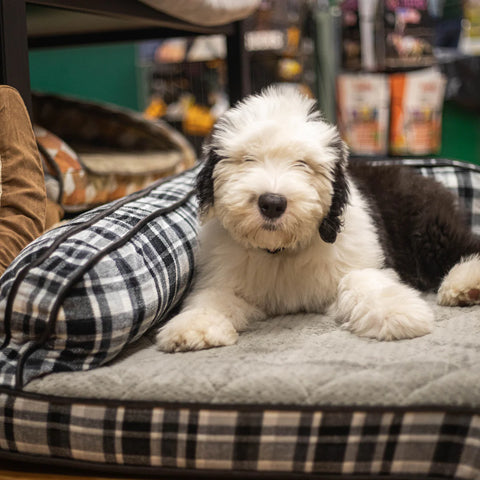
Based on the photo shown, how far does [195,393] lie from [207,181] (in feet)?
2.17

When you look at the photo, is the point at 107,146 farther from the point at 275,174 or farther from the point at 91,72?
the point at 91,72

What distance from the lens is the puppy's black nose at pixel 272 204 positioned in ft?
5.40

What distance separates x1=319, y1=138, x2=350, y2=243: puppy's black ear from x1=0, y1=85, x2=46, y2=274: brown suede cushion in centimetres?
91

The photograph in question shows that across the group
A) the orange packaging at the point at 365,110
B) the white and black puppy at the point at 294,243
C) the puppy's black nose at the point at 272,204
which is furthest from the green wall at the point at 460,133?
the puppy's black nose at the point at 272,204

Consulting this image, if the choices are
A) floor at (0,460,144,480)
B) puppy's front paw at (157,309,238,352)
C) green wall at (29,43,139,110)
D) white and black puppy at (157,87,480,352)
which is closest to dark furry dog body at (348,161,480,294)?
white and black puppy at (157,87,480,352)

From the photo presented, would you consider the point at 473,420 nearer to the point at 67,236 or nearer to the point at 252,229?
the point at 252,229

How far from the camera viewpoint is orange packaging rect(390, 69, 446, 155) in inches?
206

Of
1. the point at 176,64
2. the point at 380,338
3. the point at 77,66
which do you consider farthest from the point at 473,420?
the point at 77,66

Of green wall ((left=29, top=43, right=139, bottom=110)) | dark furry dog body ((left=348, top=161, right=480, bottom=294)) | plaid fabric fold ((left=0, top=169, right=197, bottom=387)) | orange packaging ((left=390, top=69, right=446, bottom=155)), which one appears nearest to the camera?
plaid fabric fold ((left=0, top=169, right=197, bottom=387))

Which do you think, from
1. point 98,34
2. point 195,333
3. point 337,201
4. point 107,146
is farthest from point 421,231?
point 98,34

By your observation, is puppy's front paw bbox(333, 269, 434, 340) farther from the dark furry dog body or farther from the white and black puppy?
the dark furry dog body

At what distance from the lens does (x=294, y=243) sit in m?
1.80

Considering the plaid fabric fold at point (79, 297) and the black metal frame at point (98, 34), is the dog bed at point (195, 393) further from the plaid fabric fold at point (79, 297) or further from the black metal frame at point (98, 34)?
the black metal frame at point (98, 34)

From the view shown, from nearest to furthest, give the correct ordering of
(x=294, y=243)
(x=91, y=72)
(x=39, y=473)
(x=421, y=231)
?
(x=39, y=473), (x=294, y=243), (x=421, y=231), (x=91, y=72)
